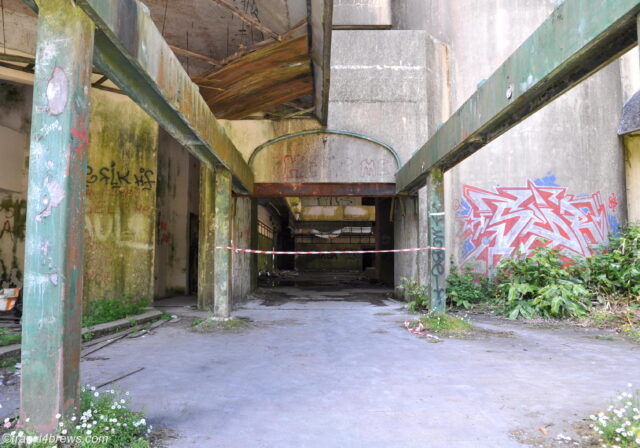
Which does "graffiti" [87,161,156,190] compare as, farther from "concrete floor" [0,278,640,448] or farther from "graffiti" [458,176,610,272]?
"graffiti" [458,176,610,272]

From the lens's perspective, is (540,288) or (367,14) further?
(367,14)

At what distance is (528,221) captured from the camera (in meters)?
10.1

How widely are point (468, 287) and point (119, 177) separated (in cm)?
797

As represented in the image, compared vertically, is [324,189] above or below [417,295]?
above

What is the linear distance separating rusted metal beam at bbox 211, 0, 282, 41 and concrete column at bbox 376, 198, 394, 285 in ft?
41.1

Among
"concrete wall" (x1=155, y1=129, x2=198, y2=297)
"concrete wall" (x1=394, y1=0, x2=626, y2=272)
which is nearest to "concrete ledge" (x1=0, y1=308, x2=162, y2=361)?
"concrete wall" (x1=155, y1=129, x2=198, y2=297)

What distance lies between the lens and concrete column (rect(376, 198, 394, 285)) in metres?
18.6

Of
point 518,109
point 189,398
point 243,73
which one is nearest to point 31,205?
point 189,398

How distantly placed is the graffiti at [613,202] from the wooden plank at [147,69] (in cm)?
944

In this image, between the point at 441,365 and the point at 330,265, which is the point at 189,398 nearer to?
the point at 441,365

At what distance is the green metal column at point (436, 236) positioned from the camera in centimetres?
766

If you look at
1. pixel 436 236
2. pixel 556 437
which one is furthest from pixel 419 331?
pixel 556 437

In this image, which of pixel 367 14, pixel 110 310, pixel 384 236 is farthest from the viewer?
pixel 384 236

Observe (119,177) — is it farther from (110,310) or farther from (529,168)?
(529,168)
